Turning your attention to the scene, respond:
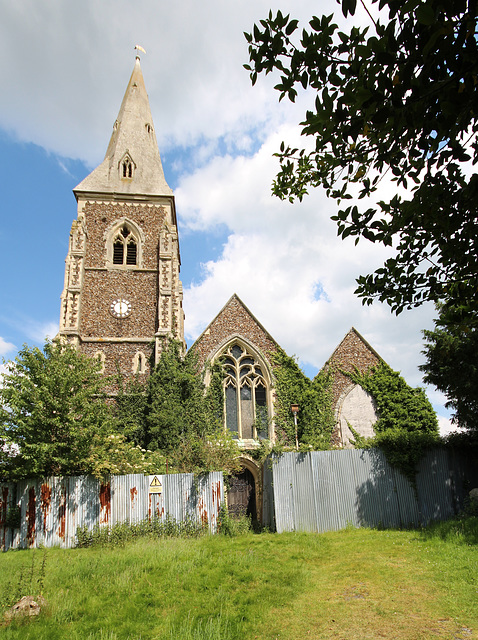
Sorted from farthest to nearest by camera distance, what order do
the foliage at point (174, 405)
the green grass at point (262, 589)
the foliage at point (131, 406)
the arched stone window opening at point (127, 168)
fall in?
the arched stone window opening at point (127, 168), the foliage at point (131, 406), the foliage at point (174, 405), the green grass at point (262, 589)

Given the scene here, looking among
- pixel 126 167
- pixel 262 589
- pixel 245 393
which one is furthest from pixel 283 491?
pixel 126 167

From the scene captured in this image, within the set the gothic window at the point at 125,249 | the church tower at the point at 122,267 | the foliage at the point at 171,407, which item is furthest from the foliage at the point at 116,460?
the gothic window at the point at 125,249

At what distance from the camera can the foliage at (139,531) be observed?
38.6 feet

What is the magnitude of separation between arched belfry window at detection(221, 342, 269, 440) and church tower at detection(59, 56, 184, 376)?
9.05 ft

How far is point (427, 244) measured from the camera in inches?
183

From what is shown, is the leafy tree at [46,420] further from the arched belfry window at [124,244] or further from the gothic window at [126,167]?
the gothic window at [126,167]

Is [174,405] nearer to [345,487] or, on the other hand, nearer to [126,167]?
[345,487]

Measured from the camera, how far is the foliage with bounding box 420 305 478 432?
12.5 meters

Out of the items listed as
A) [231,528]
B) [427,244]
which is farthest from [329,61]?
[231,528]

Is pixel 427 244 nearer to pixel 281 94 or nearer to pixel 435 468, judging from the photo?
pixel 281 94

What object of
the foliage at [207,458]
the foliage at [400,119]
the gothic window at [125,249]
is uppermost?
the gothic window at [125,249]

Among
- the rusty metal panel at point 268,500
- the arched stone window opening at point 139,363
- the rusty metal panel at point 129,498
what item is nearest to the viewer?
the rusty metal panel at point 129,498

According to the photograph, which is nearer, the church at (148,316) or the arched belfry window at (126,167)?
the church at (148,316)

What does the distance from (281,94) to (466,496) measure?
40.7 ft
